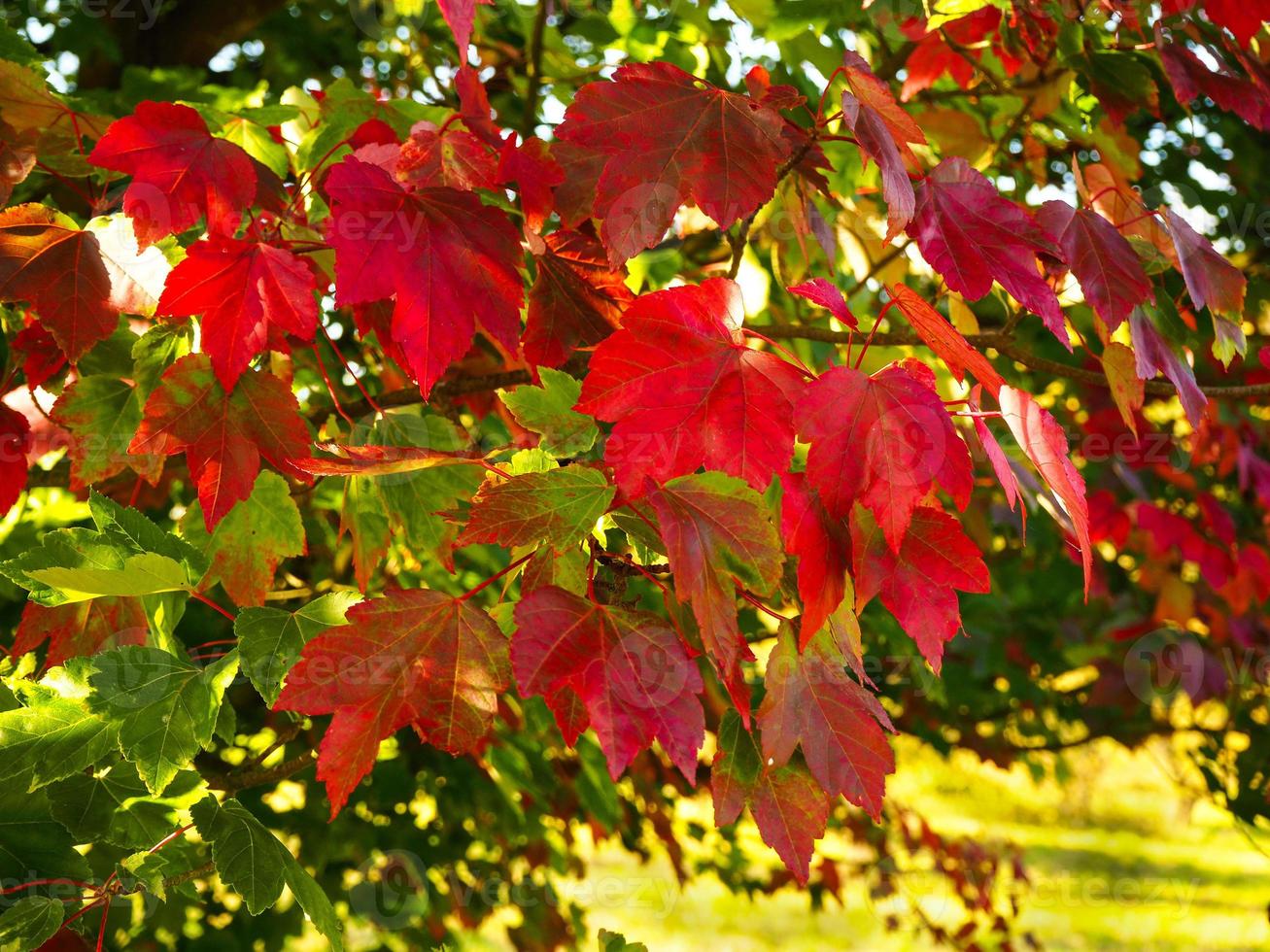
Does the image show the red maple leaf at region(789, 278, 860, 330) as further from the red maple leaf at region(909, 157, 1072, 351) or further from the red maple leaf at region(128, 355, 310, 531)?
the red maple leaf at region(128, 355, 310, 531)

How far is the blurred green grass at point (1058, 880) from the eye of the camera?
241 inches

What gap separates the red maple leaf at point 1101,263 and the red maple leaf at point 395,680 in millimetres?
769

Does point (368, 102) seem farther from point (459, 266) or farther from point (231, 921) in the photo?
point (231, 921)

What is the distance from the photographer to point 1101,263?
130cm

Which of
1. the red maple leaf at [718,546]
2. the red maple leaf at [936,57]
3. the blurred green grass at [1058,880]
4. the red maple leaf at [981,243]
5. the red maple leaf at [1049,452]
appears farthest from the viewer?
the blurred green grass at [1058,880]

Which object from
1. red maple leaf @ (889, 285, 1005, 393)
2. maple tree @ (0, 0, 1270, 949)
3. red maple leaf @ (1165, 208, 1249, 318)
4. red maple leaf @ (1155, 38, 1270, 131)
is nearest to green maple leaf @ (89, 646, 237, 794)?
maple tree @ (0, 0, 1270, 949)

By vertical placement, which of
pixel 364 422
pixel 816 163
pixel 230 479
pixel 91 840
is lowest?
pixel 91 840

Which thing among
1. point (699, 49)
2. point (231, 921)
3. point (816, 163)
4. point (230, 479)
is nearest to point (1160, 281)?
point (816, 163)

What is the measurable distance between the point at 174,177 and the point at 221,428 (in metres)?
0.27

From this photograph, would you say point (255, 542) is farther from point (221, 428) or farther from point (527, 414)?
point (527, 414)

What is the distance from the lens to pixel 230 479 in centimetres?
117

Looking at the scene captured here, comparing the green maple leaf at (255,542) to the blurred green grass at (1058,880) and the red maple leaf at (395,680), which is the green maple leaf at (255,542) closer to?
the red maple leaf at (395,680)

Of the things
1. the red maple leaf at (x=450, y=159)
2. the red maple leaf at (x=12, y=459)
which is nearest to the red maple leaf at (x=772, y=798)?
the red maple leaf at (x=450, y=159)

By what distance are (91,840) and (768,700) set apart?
694 mm
